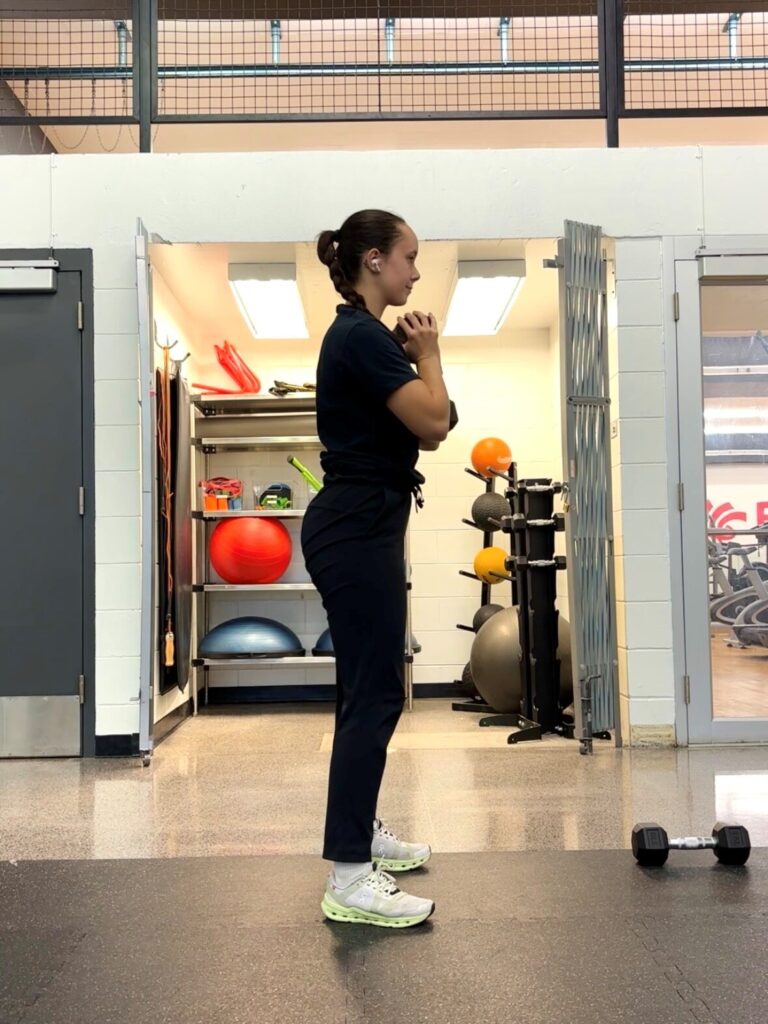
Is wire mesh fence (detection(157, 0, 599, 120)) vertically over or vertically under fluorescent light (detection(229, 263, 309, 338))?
over

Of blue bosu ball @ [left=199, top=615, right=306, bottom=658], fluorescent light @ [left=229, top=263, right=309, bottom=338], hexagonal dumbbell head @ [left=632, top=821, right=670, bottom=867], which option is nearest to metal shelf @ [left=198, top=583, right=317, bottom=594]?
blue bosu ball @ [left=199, top=615, right=306, bottom=658]

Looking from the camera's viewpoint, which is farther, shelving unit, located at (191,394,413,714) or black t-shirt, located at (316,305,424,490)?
shelving unit, located at (191,394,413,714)

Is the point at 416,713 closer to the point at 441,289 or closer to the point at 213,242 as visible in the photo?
the point at 441,289

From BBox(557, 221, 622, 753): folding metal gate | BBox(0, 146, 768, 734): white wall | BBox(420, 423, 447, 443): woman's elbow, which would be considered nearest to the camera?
BBox(420, 423, 447, 443): woman's elbow

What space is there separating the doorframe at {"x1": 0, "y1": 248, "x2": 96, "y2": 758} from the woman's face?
8.79 ft

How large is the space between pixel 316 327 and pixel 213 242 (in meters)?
1.82

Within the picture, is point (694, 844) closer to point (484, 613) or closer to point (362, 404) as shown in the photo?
point (362, 404)

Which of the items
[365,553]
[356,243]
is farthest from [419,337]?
[365,553]

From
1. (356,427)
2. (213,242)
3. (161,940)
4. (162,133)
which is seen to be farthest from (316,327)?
(161,940)

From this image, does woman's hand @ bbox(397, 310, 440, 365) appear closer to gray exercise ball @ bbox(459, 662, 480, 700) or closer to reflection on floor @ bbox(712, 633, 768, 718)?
reflection on floor @ bbox(712, 633, 768, 718)

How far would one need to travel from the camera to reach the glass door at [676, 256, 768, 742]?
449 centimetres

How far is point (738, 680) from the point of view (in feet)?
14.8

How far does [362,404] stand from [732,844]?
142 cm

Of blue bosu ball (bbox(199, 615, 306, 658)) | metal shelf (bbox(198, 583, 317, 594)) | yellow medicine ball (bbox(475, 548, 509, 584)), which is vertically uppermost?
yellow medicine ball (bbox(475, 548, 509, 584))
